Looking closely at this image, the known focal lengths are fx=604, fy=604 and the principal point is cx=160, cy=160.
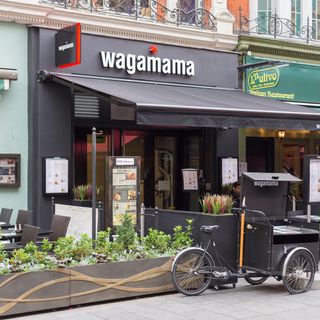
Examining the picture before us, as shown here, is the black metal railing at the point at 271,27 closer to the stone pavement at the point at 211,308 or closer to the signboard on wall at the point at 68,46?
the signboard on wall at the point at 68,46

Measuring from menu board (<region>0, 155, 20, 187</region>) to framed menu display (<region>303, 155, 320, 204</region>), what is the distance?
5512 millimetres

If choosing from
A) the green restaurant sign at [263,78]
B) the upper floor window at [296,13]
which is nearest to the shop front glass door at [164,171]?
the green restaurant sign at [263,78]

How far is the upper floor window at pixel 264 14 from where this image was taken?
51.0 feet

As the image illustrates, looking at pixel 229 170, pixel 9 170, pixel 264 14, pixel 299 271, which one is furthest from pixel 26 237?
pixel 264 14

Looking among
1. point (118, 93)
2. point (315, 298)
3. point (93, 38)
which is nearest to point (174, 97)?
point (118, 93)

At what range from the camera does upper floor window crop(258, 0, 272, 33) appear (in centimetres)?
1555

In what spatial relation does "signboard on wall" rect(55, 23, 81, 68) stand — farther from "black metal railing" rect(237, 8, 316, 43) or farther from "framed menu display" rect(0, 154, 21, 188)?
"black metal railing" rect(237, 8, 316, 43)

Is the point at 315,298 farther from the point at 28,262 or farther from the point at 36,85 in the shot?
→ the point at 36,85

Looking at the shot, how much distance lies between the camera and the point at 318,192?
10.4 metres

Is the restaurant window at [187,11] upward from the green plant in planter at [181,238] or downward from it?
upward

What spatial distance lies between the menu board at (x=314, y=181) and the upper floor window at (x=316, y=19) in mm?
7340

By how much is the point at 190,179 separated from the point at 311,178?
16.2ft

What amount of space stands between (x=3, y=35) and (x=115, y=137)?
3.43 meters

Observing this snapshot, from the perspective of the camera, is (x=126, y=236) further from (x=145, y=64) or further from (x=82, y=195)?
(x=145, y=64)
